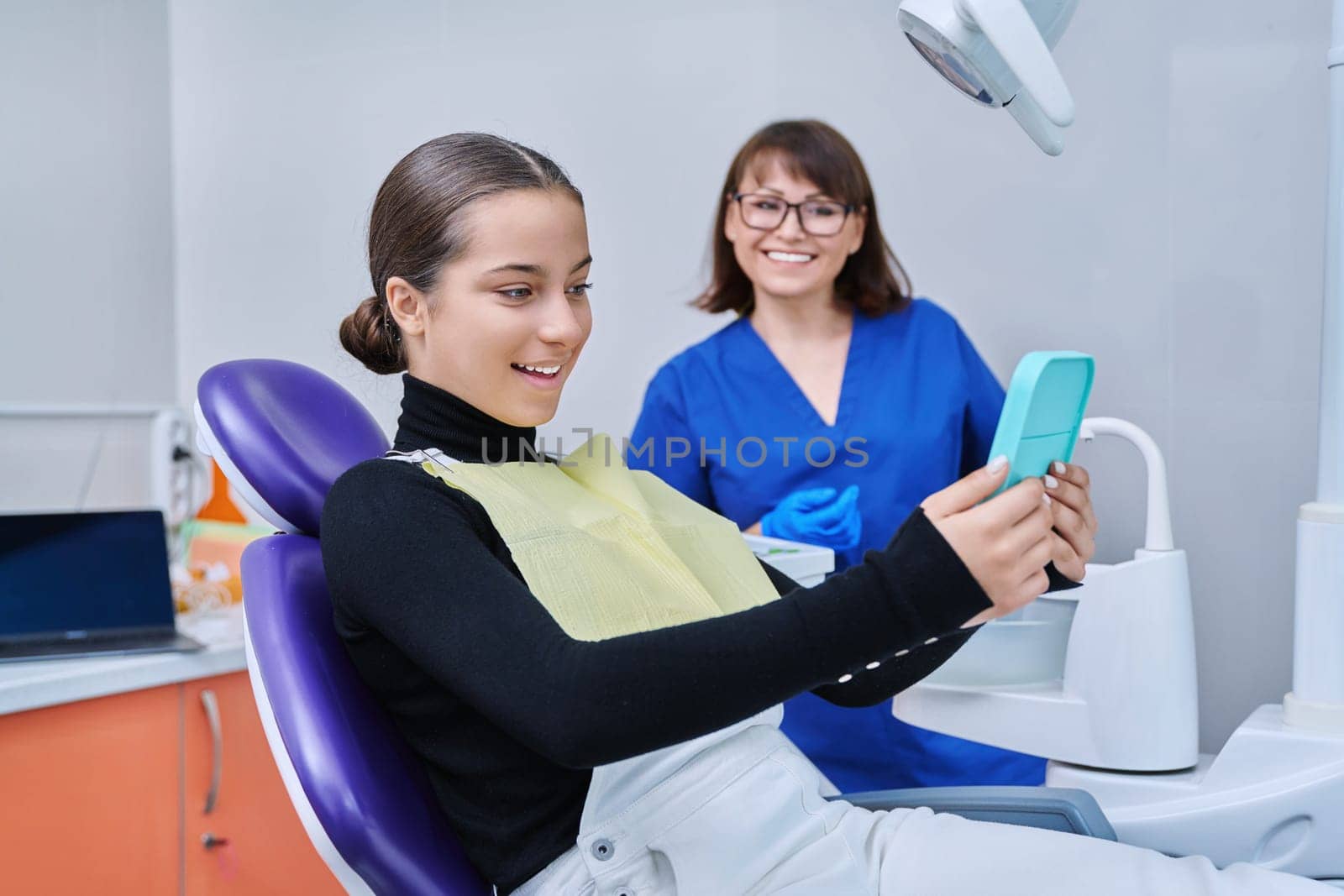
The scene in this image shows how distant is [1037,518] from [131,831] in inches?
47.7

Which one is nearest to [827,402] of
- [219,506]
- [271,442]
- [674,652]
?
[271,442]

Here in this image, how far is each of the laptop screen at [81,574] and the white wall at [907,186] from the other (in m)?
0.60

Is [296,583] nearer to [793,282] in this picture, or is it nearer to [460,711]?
[460,711]

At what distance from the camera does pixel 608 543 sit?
0.96 metres

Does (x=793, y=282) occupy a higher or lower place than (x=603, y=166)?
lower

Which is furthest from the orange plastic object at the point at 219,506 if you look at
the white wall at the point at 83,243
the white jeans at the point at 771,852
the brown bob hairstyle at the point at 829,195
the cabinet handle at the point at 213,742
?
the white jeans at the point at 771,852

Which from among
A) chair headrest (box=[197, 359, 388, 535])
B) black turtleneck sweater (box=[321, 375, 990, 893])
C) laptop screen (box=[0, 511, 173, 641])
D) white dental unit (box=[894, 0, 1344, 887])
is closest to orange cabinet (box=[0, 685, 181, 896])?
laptop screen (box=[0, 511, 173, 641])

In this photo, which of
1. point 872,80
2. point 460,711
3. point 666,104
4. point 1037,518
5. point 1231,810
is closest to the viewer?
point 1037,518

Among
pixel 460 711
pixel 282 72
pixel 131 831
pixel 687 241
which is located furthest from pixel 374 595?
pixel 282 72

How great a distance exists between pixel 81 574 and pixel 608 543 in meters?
0.95

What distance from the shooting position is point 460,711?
0.87 meters

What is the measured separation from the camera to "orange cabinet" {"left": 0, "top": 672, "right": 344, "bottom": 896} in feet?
4.42

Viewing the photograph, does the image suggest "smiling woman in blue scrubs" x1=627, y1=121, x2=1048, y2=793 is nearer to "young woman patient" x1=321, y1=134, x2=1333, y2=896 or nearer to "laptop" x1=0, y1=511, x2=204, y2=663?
"young woman patient" x1=321, y1=134, x2=1333, y2=896

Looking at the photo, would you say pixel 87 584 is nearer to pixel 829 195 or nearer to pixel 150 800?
pixel 150 800
